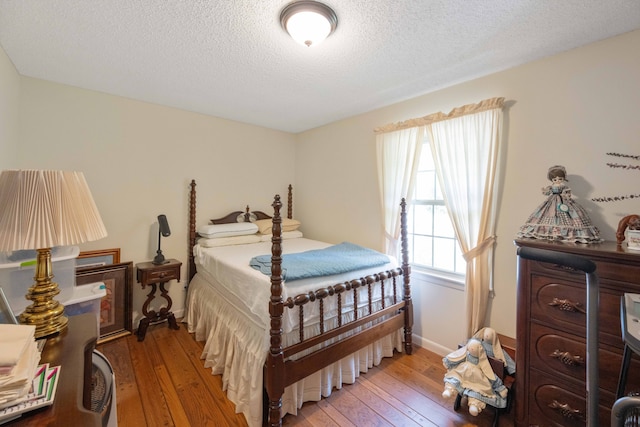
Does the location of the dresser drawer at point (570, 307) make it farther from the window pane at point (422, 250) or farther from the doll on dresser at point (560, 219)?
the window pane at point (422, 250)

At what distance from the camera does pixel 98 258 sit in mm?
2535

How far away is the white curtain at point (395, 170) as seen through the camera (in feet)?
8.29

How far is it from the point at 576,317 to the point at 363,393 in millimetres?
1385

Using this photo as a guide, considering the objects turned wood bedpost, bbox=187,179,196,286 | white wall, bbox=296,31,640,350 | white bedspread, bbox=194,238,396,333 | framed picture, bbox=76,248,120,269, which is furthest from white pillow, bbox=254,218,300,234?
framed picture, bbox=76,248,120,269

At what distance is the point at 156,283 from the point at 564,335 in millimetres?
3210

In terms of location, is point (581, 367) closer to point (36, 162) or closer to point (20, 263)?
point (20, 263)

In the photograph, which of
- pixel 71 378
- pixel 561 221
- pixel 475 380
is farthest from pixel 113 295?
pixel 561 221

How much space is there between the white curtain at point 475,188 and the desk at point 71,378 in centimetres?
233

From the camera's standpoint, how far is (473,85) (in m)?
2.19

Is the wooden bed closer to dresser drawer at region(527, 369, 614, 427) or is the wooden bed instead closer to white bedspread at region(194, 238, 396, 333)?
white bedspread at region(194, 238, 396, 333)

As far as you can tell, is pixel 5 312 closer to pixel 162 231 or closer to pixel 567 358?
pixel 162 231

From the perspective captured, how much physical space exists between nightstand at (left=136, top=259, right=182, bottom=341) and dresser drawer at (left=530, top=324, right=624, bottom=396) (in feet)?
9.81

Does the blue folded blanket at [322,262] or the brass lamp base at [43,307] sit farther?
the blue folded blanket at [322,262]

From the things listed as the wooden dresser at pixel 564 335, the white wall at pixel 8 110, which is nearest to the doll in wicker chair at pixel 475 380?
the wooden dresser at pixel 564 335
